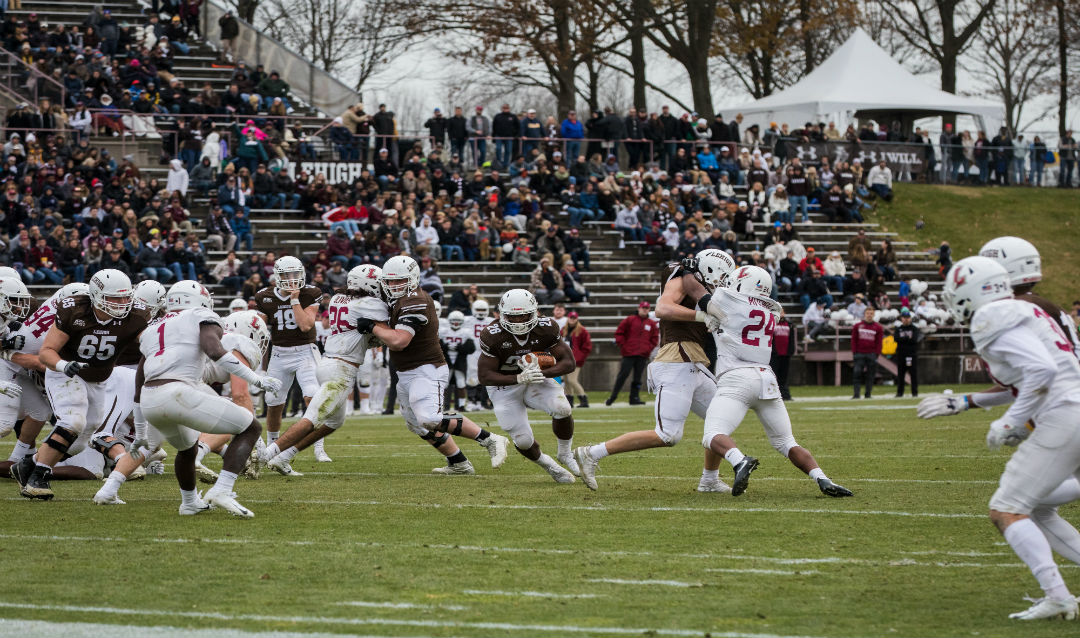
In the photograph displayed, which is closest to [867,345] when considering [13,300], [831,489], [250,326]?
[831,489]

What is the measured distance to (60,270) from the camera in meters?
23.8

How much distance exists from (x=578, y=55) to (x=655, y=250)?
11556 mm

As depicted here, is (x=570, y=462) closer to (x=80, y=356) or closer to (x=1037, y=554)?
(x=80, y=356)

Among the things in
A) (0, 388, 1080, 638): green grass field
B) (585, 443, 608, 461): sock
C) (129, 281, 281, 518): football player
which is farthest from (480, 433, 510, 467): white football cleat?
(129, 281, 281, 518): football player

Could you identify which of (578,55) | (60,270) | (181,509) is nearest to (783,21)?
(578,55)

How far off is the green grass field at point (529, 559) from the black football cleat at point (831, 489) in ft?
0.26

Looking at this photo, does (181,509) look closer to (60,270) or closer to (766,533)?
(766,533)

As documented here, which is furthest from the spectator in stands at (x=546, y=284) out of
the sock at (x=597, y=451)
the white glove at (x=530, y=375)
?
the sock at (x=597, y=451)

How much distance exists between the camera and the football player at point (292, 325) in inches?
536

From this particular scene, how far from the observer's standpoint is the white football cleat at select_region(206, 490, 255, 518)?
926 centimetres

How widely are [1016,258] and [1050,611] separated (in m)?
1.84

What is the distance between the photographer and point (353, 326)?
11977mm

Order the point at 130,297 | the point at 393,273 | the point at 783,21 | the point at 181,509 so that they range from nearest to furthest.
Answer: the point at 181,509 → the point at 130,297 → the point at 393,273 → the point at 783,21

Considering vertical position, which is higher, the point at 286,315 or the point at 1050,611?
the point at 286,315
